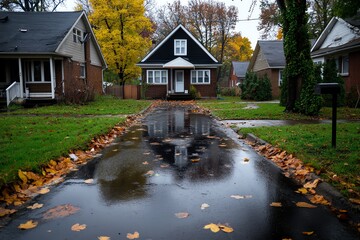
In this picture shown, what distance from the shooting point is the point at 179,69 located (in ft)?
117

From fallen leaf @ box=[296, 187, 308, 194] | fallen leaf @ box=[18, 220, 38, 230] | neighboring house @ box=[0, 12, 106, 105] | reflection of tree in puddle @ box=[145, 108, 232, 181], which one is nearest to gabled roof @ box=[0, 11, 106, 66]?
neighboring house @ box=[0, 12, 106, 105]

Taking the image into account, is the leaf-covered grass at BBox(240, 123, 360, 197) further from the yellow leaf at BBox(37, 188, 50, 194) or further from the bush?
the bush

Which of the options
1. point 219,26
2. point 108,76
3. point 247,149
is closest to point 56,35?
point 247,149

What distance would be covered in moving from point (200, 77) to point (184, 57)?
2.79 meters

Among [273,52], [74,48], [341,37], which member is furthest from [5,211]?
[273,52]

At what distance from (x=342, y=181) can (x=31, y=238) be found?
14.0ft

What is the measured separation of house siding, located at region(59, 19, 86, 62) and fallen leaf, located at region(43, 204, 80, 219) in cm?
2250

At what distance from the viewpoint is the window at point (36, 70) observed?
82.6 ft

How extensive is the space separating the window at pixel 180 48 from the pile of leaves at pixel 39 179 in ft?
94.7

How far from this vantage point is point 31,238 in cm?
346

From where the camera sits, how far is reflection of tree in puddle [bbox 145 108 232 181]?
19.7ft

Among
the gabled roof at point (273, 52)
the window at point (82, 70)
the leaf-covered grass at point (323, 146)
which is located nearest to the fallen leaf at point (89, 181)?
the leaf-covered grass at point (323, 146)

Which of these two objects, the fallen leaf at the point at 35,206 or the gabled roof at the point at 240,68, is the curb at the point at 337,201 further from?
the gabled roof at the point at 240,68

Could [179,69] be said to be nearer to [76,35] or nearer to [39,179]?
[76,35]
